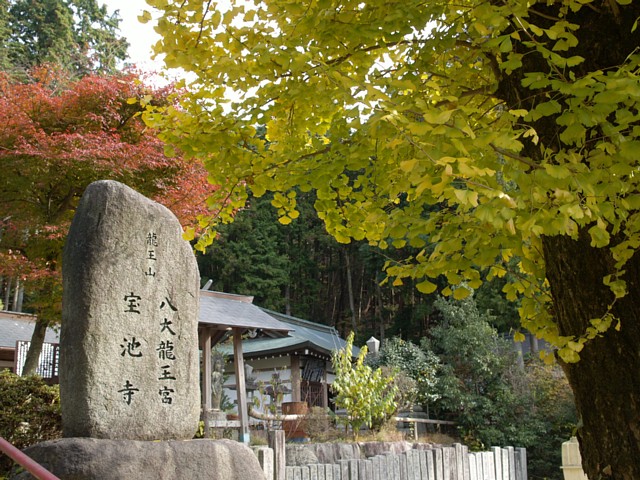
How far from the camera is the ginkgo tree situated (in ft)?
7.50

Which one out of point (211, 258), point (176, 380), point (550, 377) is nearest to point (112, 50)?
point (211, 258)

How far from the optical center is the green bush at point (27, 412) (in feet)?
24.2

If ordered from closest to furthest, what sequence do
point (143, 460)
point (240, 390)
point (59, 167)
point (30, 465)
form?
point (30, 465) < point (143, 460) < point (59, 167) < point (240, 390)

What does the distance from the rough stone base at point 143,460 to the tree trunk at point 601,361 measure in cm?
322

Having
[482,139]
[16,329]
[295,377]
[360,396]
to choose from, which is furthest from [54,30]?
[482,139]

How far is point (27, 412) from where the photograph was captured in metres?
7.54

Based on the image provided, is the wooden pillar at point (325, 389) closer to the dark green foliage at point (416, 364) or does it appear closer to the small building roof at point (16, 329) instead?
the dark green foliage at point (416, 364)

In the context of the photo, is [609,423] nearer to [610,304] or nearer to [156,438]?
[610,304]

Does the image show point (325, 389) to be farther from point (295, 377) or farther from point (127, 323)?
point (127, 323)

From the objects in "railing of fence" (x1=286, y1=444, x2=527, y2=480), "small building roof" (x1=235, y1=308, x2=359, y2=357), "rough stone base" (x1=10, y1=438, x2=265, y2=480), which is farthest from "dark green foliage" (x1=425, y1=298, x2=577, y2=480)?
"rough stone base" (x1=10, y1=438, x2=265, y2=480)

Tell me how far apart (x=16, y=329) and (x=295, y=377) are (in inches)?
339

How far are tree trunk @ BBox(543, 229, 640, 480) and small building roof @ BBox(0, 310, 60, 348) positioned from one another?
15.7 metres

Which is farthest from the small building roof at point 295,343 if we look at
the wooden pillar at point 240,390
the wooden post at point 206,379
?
the wooden post at point 206,379

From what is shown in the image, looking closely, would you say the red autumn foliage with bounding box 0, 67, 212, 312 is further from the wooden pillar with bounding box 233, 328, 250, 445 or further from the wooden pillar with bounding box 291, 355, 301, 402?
the wooden pillar with bounding box 291, 355, 301, 402
